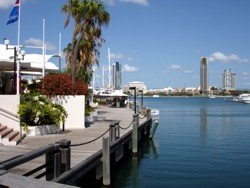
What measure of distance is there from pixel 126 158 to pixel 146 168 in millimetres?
2127

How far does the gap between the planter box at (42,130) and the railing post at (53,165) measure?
38.5 ft

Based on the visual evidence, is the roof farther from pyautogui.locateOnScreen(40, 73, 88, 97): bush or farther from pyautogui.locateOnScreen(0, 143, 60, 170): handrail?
pyautogui.locateOnScreen(0, 143, 60, 170): handrail

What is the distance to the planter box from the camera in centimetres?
2164

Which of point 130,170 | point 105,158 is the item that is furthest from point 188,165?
point 105,158

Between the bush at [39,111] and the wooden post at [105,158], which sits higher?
the bush at [39,111]

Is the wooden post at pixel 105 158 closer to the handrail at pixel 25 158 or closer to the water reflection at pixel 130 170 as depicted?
the water reflection at pixel 130 170

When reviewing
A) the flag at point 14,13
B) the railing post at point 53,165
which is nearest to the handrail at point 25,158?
the railing post at point 53,165

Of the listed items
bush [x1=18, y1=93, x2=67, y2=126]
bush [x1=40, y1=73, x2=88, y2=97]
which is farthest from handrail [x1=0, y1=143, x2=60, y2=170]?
bush [x1=40, y1=73, x2=88, y2=97]

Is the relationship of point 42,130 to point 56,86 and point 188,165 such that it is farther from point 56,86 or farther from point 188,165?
point 188,165

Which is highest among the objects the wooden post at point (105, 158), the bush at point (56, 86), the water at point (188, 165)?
the bush at point (56, 86)

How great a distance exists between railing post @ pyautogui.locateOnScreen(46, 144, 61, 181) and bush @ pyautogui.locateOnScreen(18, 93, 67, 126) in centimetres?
1120

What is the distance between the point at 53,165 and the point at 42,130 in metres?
12.5

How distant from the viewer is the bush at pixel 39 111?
72.2 ft

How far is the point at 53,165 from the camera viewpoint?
10.2 metres
